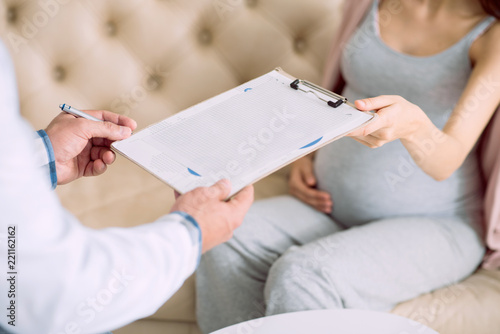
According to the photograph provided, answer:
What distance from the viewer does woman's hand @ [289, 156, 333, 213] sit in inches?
41.9

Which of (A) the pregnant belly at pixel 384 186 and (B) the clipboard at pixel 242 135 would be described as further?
(A) the pregnant belly at pixel 384 186

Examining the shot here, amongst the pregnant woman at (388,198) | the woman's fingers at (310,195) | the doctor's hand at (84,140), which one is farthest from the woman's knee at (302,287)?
the doctor's hand at (84,140)

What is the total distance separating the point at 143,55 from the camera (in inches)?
49.8

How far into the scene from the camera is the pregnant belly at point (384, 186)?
1.00 m

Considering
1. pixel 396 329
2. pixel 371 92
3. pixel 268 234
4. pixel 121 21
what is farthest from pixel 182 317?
pixel 121 21

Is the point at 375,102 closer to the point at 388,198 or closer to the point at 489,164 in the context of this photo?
the point at 388,198

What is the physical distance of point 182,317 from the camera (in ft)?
3.40

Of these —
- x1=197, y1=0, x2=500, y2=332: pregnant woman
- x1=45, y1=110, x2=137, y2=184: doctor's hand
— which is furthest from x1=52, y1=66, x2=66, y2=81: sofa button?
x1=197, y1=0, x2=500, y2=332: pregnant woman

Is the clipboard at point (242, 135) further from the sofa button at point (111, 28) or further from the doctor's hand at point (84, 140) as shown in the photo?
the sofa button at point (111, 28)

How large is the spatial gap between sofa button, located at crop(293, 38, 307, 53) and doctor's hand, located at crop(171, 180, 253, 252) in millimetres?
812

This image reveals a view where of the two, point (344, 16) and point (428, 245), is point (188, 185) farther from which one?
point (344, 16)

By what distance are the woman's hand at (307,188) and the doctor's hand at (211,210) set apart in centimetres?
51

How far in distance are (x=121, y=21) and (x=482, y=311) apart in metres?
1.10

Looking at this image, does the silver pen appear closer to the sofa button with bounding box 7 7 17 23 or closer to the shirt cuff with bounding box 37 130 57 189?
the shirt cuff with bounding box 37 130 57 189
